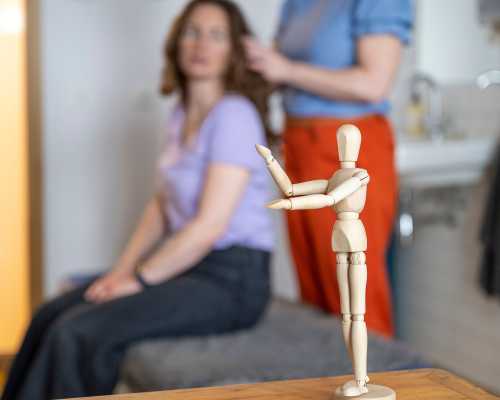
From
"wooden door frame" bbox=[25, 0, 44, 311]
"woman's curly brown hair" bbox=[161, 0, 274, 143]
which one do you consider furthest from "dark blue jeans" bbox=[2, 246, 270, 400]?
"wooden door frame" bbox=[25, 0, 44, 311]

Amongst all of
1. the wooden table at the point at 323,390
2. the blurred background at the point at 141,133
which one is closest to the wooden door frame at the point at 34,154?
the blurred background at the point at 141,133

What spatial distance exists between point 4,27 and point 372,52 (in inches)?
80.3

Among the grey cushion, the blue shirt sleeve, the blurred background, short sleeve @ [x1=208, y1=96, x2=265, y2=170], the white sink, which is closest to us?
the grey cushion

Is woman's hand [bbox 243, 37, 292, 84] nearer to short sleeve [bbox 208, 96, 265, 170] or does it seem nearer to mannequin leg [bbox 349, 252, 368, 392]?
short sleeve [bbox 208, 96, 265, 170]

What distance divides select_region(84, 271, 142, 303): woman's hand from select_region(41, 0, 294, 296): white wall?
1.23 metres

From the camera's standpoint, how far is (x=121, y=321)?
1.83 m

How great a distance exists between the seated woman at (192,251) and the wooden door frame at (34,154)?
3.64 feet

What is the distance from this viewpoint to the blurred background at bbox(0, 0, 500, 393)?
10.3 ft

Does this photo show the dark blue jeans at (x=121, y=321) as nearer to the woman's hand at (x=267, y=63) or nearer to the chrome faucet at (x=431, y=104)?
the woman's hand at (x=267, y=63)

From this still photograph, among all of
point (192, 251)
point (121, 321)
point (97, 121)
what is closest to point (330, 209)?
point (192, 251)

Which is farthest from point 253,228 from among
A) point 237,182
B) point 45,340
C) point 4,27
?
point 4,27

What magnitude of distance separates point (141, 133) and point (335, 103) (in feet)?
4.57

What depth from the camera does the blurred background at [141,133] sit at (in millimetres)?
3125

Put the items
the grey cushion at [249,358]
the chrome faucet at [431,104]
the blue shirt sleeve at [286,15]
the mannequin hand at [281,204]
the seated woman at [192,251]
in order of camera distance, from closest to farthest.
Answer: the mannequin hand at [281,204] → the grey cushion at [249,358] → the seated woman at [192,251] → the blue shirt sleeve at [286,15] → the chrome faucet at [431,104]
